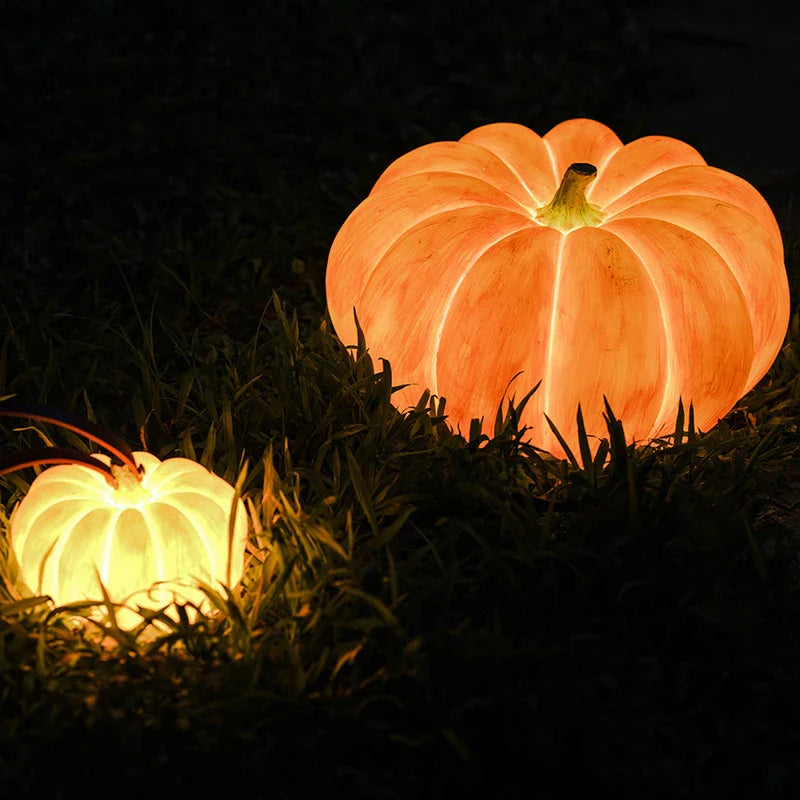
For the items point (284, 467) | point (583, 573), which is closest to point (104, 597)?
point (284, 467)

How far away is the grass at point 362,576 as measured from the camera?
2207 millimetres

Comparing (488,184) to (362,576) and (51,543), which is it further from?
(51,543)

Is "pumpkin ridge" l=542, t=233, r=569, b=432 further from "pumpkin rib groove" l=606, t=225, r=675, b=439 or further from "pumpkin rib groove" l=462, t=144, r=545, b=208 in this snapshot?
"pumpkin rib groove" l=462, t=144, r=545, b=208

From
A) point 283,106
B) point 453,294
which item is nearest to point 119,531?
point 453,294

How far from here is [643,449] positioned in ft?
9.43

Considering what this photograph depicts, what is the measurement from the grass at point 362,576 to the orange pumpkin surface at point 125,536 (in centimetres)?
7

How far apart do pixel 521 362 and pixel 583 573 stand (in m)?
0.54

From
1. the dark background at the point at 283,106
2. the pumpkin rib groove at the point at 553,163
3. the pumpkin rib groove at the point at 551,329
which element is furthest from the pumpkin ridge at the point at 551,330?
the dark background at the point at 283,106

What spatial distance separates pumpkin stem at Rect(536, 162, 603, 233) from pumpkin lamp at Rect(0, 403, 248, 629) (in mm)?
1121

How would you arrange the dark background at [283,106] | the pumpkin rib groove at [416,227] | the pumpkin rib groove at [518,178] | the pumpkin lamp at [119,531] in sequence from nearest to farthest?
the pumpkin lamp at [119,531] < the pumpkin rib groove at [416,227] < the pumpkin rib groove at [518,178] < the dark background at [283,106]

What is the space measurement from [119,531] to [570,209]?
139cm

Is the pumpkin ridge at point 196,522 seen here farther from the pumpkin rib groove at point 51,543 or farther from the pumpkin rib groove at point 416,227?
the pumpkin rib groove at point 416,227

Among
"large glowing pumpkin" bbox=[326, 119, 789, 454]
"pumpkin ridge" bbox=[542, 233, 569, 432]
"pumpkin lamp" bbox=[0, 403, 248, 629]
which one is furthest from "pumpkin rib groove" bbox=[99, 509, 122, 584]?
"pumpkin ridge" bbox=[542, 233, 569, 432]

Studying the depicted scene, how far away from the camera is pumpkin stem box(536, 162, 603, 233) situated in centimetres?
283
